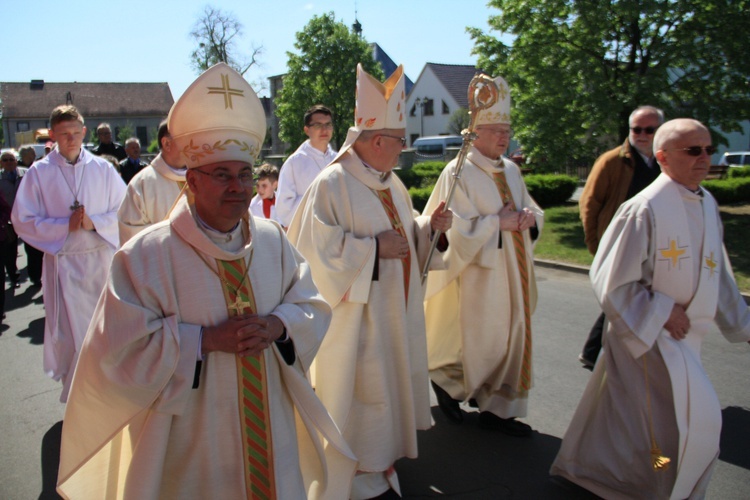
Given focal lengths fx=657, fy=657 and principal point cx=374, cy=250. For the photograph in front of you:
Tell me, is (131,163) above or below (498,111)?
below

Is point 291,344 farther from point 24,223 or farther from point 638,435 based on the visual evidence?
point 24,223

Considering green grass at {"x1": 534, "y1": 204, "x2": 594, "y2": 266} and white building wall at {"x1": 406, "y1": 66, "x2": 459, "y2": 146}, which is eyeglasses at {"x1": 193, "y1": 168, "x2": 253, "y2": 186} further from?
white building wall at {"x1": 406, "y1": 66, "x2": 459, "y2": 146}

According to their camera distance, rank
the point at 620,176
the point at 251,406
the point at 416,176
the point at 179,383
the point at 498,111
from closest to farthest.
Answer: the point at 179,383 → the point at 251,406 → the point at 498,111 → the point at 620,176 → the point at 416,176

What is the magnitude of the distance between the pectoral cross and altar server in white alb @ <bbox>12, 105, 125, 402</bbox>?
343 cm

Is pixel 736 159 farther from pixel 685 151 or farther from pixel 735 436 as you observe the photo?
pixel 685 151

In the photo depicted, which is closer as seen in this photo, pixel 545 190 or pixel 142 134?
pixel 545 190

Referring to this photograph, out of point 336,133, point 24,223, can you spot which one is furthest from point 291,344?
point 336,133

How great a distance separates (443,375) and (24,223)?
146 inches

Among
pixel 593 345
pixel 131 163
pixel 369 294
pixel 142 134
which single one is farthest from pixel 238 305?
pixel 142 134

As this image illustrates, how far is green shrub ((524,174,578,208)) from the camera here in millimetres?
18031

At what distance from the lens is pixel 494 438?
15.8 feet

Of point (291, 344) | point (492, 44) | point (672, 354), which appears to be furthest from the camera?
point (492, 44)

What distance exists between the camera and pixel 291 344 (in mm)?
2766

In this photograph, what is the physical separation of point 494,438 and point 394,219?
1.84 metres
